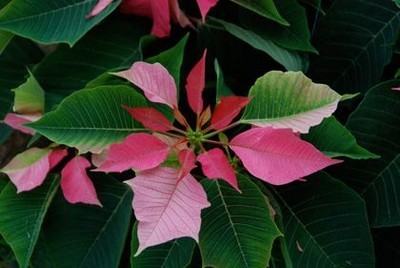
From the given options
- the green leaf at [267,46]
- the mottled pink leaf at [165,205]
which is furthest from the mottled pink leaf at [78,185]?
the green leaf at [267,46]

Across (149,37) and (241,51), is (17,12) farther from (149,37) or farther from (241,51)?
(241,51)

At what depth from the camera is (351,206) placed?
0.67m

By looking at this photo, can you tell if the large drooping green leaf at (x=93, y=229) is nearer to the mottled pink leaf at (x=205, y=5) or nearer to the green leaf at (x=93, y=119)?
the green leaf at (x=93, y=119)

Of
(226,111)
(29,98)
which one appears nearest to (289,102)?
(226,111)

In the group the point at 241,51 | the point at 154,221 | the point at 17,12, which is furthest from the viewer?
the point at 241,51

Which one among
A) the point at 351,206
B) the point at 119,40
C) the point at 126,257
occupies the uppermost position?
the point at 119,40

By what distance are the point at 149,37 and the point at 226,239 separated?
0.24m

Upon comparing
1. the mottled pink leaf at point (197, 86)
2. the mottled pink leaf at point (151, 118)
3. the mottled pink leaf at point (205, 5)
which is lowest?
the mottled pink leaf at point (151, 118)

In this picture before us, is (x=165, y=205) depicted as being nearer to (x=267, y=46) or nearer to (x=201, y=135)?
(x=201, y=135)

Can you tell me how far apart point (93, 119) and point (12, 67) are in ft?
0.65

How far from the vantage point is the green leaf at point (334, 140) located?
606mm

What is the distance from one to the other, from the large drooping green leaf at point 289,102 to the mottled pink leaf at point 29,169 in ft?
0.70

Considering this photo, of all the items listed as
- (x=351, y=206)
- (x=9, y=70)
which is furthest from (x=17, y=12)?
(x=351, y=206)

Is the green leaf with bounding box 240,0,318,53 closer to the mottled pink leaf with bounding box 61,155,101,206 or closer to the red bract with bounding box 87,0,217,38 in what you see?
the red bract with bounding box 87,0,217,38
